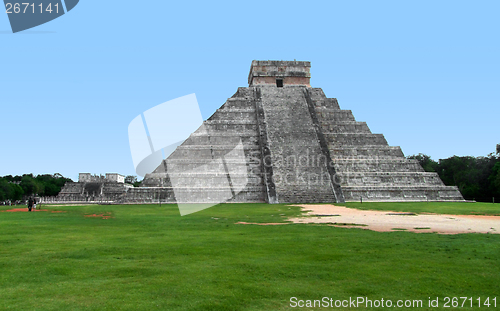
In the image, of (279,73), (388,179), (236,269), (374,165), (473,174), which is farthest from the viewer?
(473,174)

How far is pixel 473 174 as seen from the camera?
39469mm

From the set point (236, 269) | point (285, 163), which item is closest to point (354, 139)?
point (285, 163)

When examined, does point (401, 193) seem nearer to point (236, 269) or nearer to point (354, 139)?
point (354, 139)

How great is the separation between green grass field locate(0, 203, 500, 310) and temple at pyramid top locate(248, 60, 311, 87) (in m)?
27.3

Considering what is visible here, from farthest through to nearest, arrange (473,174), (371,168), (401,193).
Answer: (473,174)
(371,168)
(401,193)

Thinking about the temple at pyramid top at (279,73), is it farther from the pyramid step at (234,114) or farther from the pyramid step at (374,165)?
the pyramid step at (374,165)

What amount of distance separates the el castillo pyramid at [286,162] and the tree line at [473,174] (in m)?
12.3

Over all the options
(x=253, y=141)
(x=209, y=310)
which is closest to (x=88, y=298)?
(x=209, y=310)

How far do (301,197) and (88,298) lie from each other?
60.5 feet

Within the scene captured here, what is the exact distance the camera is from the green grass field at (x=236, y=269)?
434 cm

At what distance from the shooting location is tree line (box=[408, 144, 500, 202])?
34.6m

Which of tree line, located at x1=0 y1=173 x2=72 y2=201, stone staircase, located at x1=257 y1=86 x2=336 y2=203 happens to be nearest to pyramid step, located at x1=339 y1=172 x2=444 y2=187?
stone staircase, located at x1=257 y1=86 x2=336 y2=203

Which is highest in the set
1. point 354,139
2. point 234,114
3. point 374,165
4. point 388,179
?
point 234,114

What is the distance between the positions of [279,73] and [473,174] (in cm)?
2172
